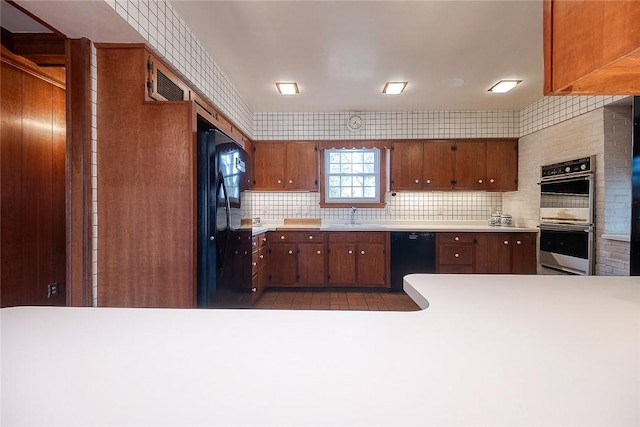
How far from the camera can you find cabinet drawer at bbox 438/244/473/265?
4.10m

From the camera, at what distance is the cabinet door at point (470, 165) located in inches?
174

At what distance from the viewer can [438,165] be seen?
14.5 ft

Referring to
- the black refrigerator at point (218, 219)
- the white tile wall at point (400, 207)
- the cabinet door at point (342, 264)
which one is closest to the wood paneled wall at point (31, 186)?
the black refrigerator at point (218, 219)

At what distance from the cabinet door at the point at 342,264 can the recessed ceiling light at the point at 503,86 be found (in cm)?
250

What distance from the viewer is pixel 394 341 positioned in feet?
2.20

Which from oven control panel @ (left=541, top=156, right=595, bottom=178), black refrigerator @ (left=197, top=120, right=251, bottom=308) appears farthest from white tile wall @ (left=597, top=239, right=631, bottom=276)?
black refrigerator @ (left=197, top=120, right=251, bottom=308)

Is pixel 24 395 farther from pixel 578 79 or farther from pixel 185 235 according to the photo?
pixel 185 235

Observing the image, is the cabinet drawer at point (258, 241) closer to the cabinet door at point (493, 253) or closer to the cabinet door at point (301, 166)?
the cabinet door at point (301, 166)

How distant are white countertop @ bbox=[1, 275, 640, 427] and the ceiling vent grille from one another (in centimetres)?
170

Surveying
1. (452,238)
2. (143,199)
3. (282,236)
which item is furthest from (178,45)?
(452,238)

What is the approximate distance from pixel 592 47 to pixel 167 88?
7.63 ft

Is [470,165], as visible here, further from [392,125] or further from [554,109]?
[392,125]

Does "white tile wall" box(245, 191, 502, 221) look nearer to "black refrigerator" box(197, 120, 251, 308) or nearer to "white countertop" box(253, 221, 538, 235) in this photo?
"white countertop" box(253, 221, 538, 235)

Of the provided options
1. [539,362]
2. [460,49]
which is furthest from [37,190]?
[460,49]
